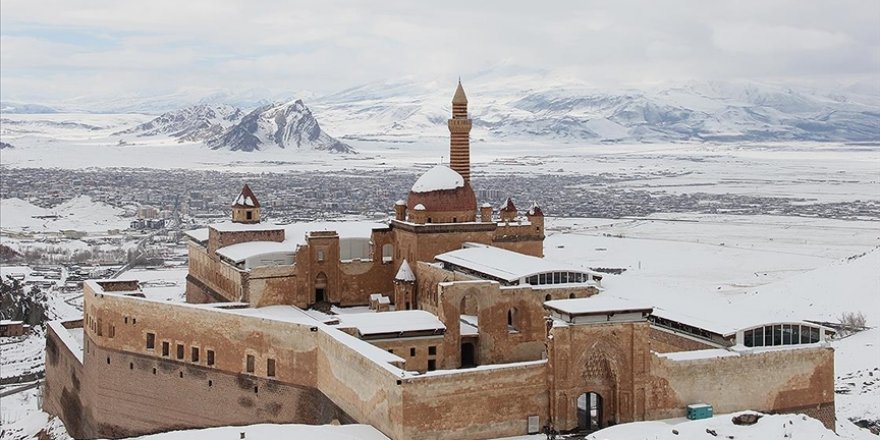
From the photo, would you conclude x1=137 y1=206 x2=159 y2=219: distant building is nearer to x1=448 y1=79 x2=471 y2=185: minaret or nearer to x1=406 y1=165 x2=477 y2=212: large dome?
x1=448 y1=79 x2=471 y2=185: minaret

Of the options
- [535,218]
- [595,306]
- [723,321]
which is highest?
[535,218]

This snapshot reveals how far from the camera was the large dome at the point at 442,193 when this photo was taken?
1841 inches

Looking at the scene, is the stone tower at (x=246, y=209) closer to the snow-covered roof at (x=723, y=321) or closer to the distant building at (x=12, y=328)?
the snow-covered roof at (x=723, y=321)

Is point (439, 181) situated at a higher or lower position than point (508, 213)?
higher

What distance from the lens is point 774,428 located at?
30.5 meters

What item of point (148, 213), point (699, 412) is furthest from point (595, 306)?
point (148, 213)

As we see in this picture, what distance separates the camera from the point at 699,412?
109 ft

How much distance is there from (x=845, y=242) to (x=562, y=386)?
77.3 m

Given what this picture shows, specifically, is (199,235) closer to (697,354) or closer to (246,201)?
(246,201)

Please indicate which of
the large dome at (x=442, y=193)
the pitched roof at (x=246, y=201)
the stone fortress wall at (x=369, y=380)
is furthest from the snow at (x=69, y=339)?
the large dome at (x=442, y=193)

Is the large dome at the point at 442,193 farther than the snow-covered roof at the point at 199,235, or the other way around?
the snow-covered roof at the point at 199,235

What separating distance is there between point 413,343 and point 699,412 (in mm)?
10085

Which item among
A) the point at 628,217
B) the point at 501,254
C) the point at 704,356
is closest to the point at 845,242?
the point at 628,217

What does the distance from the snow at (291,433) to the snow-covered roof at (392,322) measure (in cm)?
578
